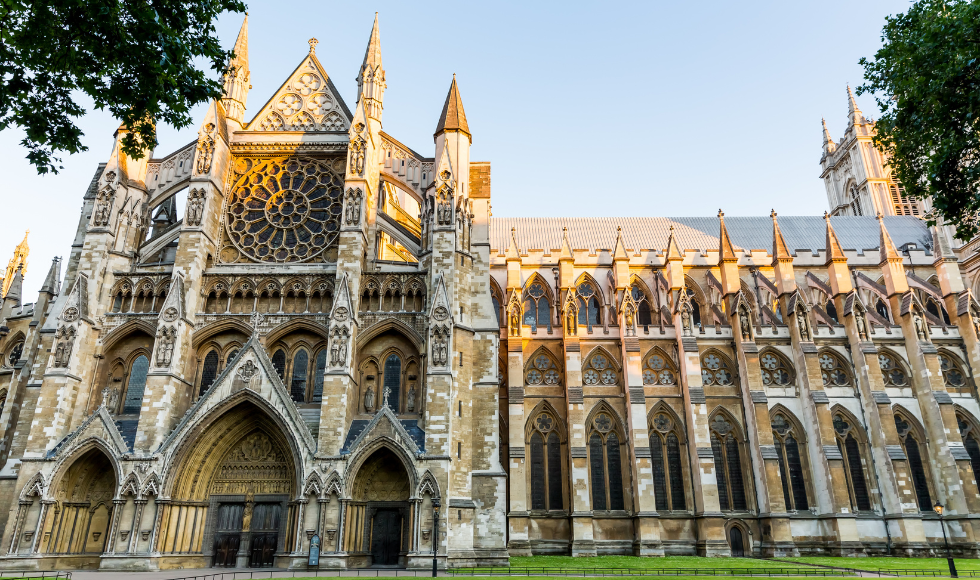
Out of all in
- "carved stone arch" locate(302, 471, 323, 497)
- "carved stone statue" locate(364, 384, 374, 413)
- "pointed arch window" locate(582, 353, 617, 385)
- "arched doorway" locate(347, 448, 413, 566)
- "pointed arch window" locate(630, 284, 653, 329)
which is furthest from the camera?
"pointed arch window" locate(630, 284, 653, 329)

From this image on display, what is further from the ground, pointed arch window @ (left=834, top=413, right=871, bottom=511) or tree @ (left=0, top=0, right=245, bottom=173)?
tree @ (left=0, top=0, right=245, bottom=173)

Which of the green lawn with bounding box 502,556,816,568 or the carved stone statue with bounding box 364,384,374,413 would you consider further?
the carved stone statue with bounding box 364,384,374,413

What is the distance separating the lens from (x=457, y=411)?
928 inches

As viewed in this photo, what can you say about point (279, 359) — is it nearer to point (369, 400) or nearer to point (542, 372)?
point (369, 400)

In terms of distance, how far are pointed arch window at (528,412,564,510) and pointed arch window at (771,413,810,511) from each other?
10.9m

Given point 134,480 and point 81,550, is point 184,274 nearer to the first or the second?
point 134,480

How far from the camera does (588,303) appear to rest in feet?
123

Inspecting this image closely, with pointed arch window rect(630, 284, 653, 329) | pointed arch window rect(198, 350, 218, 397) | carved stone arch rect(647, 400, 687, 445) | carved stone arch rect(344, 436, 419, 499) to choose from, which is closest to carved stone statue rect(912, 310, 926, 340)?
carved stone arch rect(647, 400, 687, 445)

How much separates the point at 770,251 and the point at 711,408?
14.3m

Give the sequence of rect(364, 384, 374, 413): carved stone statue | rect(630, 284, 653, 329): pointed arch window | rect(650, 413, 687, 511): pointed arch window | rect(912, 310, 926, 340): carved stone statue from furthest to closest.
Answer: rect(630, 284, 653, 329): pointed arch window → rect(912, 310, 926, 340): carved stone statue → rect(650, 413, 687, 511): pointed arch window → rect(364, 384, 374, 413): carved stone statue

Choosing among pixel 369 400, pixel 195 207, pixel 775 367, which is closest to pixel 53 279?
pixel 195 207

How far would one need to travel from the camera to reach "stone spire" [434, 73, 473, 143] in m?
29.3

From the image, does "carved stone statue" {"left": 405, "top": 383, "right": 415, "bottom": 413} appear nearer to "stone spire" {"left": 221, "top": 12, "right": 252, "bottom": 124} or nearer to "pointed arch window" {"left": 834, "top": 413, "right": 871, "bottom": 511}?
"stone spire" {"left": 221, "top": 12, "right": 252, "bottom": 124}

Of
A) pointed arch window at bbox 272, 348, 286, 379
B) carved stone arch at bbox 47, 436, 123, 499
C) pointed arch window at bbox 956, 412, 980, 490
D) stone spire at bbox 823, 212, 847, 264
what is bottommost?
carved stone arch at bbox 47, 436, 123, 499
